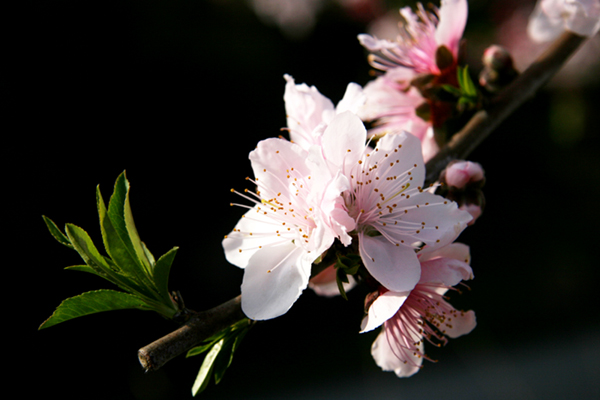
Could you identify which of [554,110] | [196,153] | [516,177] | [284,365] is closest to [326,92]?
[196,153]

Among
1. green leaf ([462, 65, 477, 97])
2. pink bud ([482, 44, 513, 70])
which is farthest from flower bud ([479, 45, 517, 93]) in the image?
green leaf ([462, 65, 477, 97])

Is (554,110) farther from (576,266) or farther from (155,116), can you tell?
(155,116)

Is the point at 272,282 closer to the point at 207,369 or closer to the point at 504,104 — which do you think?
the point at 207,369

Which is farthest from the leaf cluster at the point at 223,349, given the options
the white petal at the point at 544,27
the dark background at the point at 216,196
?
the dark background at the point at 216,196

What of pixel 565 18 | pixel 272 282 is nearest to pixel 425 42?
pixel 565 18

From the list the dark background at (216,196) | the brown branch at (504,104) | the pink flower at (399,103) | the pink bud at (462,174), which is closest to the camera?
the pink bud at (462,174)

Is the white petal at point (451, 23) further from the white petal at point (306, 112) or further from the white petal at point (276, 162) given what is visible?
the white petal at point (276, 162)
